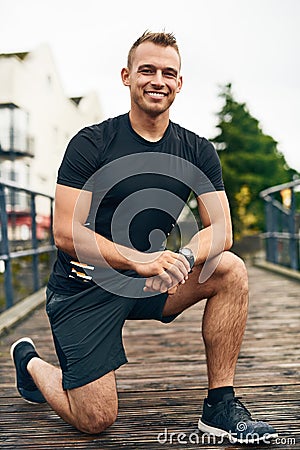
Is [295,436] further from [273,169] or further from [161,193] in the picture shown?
[273,169]

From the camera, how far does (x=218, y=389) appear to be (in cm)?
219

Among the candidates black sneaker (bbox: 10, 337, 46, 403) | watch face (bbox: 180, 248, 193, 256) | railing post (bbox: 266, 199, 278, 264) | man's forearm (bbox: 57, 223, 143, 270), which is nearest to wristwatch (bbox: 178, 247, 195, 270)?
watch face (bbox: 180, 248, 193, 256)

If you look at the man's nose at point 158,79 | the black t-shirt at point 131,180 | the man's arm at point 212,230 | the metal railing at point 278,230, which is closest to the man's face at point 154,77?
the man's nose at point 158,79

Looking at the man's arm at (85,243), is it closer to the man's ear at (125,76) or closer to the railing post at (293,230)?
the man's ear at (125,76)

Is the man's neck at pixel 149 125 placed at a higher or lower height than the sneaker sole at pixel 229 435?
higher

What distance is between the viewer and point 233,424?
2.07 meters

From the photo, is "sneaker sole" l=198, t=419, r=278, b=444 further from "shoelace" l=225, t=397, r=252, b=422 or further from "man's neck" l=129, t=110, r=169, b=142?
"man's neck" l=129, t=110, r=169, b=142

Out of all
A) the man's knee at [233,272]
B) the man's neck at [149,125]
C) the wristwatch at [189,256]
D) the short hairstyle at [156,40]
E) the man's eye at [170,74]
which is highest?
the short hairstyle at [156,40]

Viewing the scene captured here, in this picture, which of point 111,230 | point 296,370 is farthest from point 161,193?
point 296,370

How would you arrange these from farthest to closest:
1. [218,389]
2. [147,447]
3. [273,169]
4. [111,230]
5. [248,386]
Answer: [273,169], [248,386], [111,230], [218,389], [147,447]

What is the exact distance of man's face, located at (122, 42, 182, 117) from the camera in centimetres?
228

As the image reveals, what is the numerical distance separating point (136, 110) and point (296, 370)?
136 cm

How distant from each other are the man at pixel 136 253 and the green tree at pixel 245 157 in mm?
20178

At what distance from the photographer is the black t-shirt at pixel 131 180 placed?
2256mm
